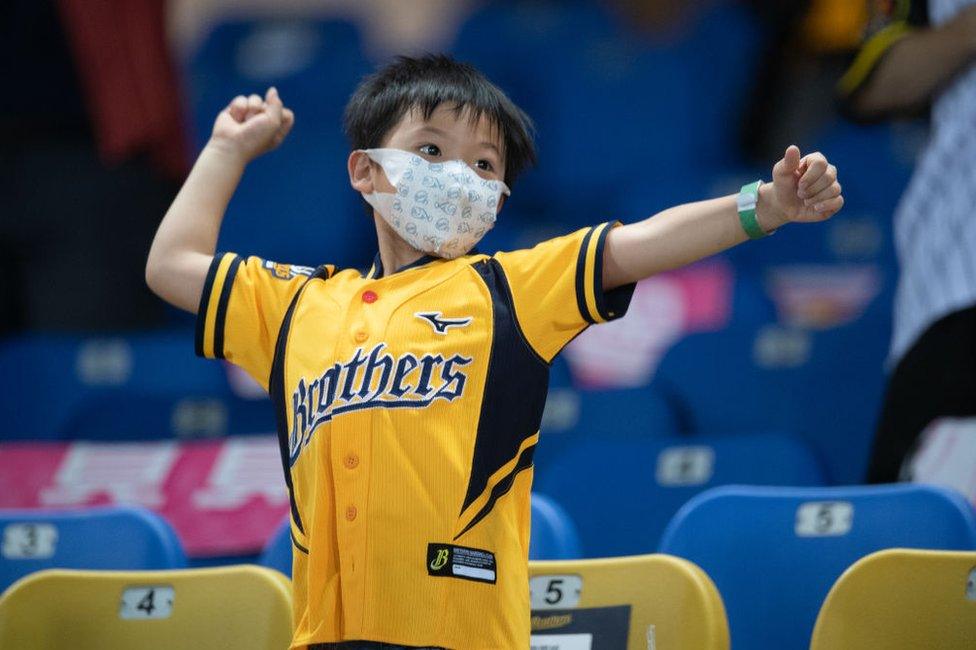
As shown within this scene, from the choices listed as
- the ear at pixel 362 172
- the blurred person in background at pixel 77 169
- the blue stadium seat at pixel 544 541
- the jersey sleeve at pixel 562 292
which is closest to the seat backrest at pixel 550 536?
the blue stadium seat at pixel 544 541

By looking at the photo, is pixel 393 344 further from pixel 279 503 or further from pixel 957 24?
pixel 957 24

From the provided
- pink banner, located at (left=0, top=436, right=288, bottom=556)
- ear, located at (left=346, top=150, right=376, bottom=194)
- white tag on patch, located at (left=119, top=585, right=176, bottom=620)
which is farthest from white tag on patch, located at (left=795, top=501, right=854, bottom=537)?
pink banner, located at (left=0, top=436, right=288, bottom=556)

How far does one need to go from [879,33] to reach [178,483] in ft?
6.31

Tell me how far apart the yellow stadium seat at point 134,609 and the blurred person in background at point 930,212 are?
58.8 inches

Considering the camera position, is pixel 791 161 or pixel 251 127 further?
pixel 251 127

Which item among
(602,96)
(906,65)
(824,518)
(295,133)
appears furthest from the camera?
(602,96)

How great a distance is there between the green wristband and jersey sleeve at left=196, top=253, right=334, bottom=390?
67 cm

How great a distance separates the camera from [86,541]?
9.25ft

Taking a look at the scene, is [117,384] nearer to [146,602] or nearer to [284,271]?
[146,602]

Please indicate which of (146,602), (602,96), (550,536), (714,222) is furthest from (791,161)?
(602,96)

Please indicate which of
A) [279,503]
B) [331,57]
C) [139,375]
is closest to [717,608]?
[279,503]

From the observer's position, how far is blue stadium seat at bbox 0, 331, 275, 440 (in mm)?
3906

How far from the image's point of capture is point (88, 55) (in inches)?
181

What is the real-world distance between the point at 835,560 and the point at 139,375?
2.35 metres
